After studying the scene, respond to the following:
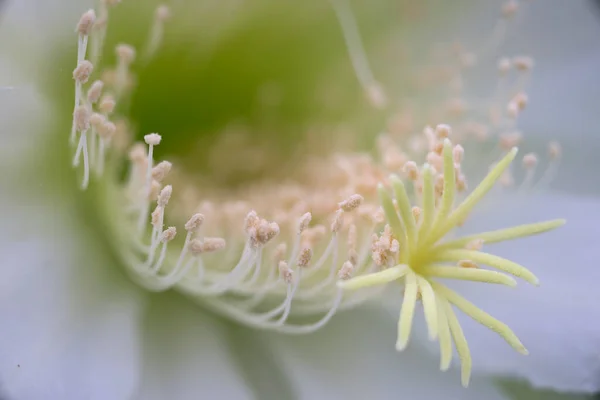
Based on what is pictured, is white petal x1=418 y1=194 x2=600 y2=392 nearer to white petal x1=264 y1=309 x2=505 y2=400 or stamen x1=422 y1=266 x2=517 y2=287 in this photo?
white petal x1=264 y1=309 x2=505 y2=400

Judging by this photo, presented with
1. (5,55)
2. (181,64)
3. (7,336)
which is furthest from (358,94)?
(7,336)

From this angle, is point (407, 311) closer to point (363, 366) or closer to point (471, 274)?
point (471, 274)

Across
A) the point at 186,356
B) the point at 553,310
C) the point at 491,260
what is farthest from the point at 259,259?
the point at 553,310

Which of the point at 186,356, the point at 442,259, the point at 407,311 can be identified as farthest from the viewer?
the point at 186,356

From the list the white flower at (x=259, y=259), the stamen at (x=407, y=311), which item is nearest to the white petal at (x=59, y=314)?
the white flower at (x=259, y=259)

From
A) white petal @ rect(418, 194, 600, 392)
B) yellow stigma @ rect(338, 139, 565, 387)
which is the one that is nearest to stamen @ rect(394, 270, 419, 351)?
yellow stigma @ rect(338, 139, 565, 387)

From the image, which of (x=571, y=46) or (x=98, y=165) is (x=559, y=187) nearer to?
(x=571, y=46)
